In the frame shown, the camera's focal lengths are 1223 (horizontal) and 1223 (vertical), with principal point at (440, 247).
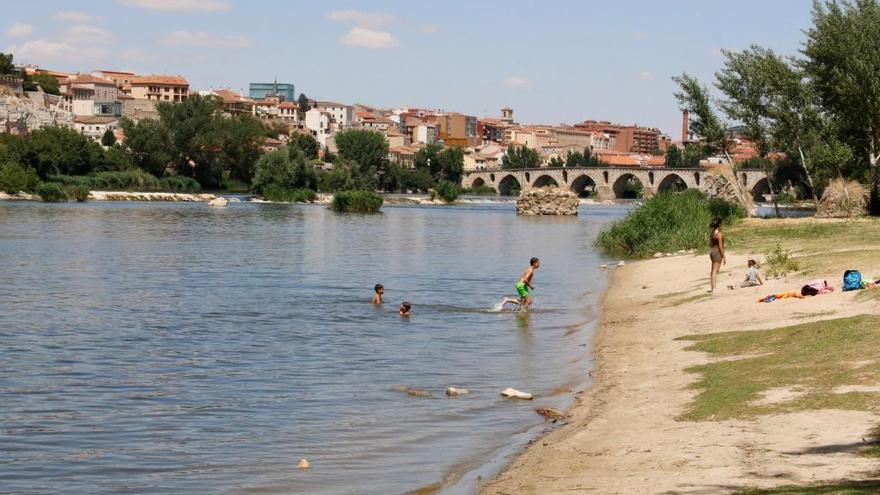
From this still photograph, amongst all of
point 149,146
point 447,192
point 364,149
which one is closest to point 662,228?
point 447,192

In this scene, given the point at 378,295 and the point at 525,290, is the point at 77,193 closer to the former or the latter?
the point at 378,295

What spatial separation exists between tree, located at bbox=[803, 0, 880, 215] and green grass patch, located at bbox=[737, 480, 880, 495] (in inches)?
1670

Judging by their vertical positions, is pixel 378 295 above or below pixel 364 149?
below

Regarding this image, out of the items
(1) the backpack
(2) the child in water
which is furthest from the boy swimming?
(1) the backpack

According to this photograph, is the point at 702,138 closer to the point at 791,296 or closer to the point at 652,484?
the point at 791,296

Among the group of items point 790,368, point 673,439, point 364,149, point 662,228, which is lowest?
point 673,439

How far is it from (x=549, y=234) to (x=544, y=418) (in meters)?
58.9

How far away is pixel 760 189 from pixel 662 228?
132747mm

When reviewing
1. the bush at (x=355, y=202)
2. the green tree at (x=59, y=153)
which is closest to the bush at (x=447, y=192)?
the green tree at (x=59, y=153)

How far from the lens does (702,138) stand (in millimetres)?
59250

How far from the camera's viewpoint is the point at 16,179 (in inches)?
4360

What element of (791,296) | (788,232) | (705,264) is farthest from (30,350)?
(788,232)

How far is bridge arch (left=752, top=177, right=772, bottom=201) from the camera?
16388 cm

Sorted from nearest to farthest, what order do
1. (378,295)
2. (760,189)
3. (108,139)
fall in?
(378,295), (108,139), (760,189)
